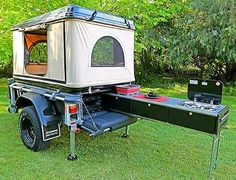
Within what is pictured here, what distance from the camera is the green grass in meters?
3.64

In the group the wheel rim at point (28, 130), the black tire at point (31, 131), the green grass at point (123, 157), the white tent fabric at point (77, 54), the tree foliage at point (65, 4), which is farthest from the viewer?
the tree foliage at point (65, 4)

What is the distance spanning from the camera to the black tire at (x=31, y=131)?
4184 mm

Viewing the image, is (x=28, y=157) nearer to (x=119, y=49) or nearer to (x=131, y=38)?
(x=119, y=49)

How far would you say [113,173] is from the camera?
3654 mm

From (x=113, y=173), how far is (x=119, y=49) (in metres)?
2.18

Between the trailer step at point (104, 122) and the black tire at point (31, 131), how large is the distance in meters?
0.80

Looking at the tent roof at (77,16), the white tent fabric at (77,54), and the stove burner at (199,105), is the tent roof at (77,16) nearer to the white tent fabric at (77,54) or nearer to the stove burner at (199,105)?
the white tent fabric at (77,54)

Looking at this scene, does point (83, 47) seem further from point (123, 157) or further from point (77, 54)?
point (123, 157)

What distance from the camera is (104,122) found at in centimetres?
393

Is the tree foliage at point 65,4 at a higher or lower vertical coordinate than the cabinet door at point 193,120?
higher

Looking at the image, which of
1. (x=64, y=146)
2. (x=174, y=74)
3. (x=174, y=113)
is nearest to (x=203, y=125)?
(x=174, y=113)

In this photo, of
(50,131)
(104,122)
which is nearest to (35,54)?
(50,131)

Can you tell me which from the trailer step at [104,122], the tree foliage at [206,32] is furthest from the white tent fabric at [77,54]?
the tree foliage at [206,32]

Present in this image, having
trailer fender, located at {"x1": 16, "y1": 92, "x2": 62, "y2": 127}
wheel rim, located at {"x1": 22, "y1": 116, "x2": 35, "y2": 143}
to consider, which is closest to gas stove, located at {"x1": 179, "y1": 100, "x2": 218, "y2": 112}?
trailer fender, located at {"x1": 16, "y1": 92, "x2": 62, "y2": 127}
